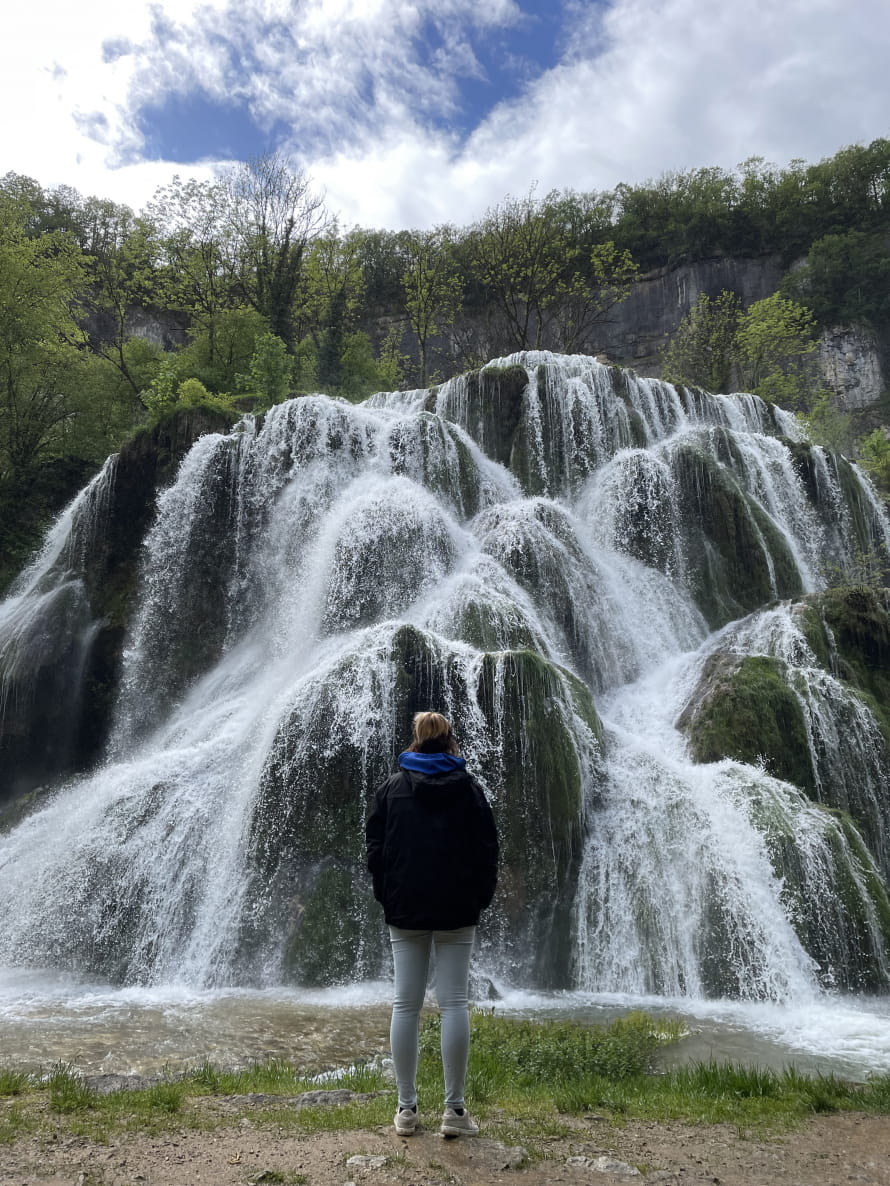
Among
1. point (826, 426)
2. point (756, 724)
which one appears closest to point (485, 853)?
point (756, 724)

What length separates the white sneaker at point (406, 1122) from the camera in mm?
3756

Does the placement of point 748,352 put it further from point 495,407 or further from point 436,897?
point 436,897

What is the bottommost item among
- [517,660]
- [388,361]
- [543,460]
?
[517,660]

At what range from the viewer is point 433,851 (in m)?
3.78

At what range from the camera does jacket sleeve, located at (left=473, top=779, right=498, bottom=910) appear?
12.5 ft

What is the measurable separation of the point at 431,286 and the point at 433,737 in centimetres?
3797

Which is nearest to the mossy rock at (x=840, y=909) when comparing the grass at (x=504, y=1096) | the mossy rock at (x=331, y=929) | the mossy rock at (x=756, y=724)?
the mossy rock at (x=756, y=724)

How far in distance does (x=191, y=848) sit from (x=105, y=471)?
39.0ft

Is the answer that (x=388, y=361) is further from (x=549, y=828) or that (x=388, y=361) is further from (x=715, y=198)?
(x=549, y=828)

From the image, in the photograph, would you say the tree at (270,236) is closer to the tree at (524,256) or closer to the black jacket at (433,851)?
the tree at (524,256)

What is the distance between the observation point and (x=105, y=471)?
19312 mm

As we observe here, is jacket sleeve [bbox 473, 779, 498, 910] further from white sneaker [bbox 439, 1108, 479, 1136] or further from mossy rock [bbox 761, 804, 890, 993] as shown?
mossy rock [bbox 761, 804, 890, 993]

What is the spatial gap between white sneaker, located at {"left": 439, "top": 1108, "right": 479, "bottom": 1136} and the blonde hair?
5.45ft

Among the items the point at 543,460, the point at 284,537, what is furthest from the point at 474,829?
the point at 543,460
